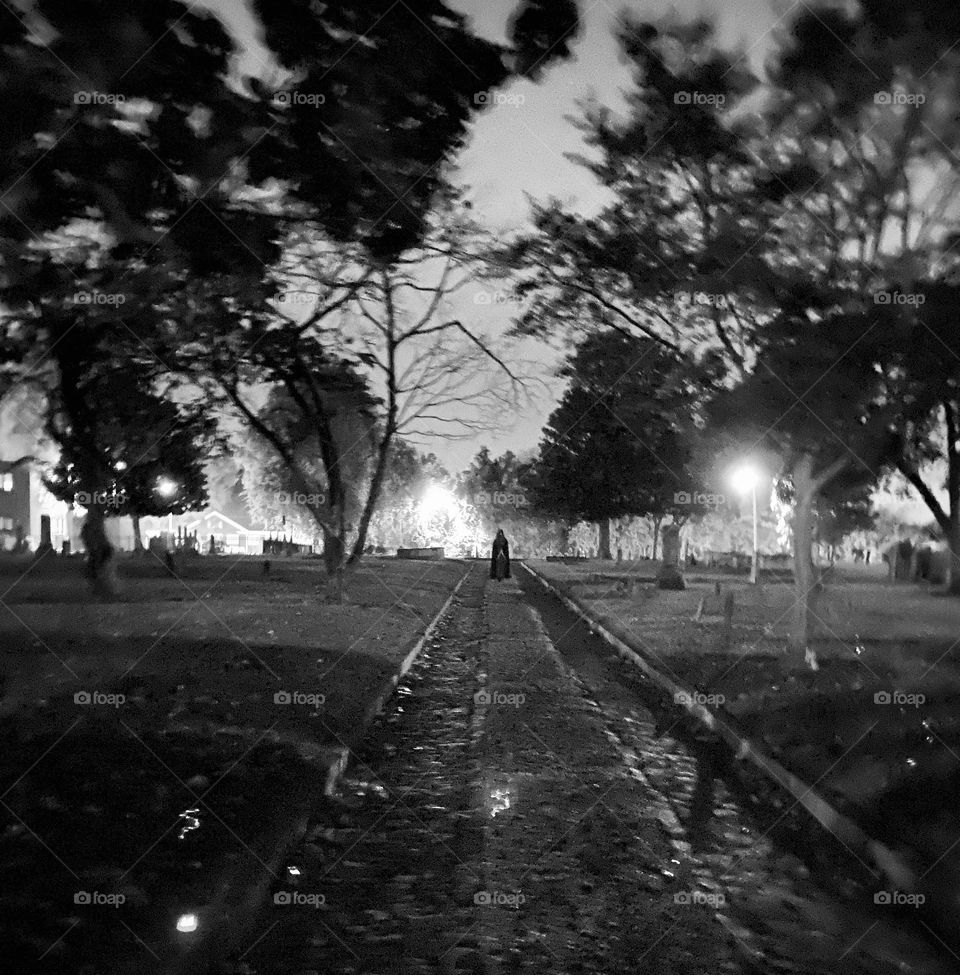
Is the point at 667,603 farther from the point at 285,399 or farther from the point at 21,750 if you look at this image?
the point at 21,750

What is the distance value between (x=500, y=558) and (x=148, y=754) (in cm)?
3747

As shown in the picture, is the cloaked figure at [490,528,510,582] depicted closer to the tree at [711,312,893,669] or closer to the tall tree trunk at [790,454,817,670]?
the tall tree trunk at [790,454,817,670]

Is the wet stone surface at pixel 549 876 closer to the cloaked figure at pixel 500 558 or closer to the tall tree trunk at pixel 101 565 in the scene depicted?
the tall tree trunk at pixel 101 565

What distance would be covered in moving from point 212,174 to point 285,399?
22462 millimetres

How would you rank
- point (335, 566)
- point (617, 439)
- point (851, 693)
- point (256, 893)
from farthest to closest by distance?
point (617, 439) < point (335, 566) < point (851, 693) < point (256, 893)

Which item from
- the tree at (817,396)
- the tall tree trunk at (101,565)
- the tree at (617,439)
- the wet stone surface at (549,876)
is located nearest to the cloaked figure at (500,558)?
the tree at (617,439)

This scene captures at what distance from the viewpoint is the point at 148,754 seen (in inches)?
354

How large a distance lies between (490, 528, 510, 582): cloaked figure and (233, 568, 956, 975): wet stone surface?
111 feet

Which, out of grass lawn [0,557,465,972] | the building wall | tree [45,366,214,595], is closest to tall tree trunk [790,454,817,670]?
grass lawn [0,557,465,972]

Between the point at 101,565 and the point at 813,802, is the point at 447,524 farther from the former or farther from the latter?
the point at 813,802

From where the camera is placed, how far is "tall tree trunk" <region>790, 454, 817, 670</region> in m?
16.0

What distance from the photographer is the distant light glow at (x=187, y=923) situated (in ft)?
16.9

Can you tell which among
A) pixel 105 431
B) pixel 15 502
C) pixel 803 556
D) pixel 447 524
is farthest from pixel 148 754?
pixel 447 524

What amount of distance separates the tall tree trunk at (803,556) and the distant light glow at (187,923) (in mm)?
12090
